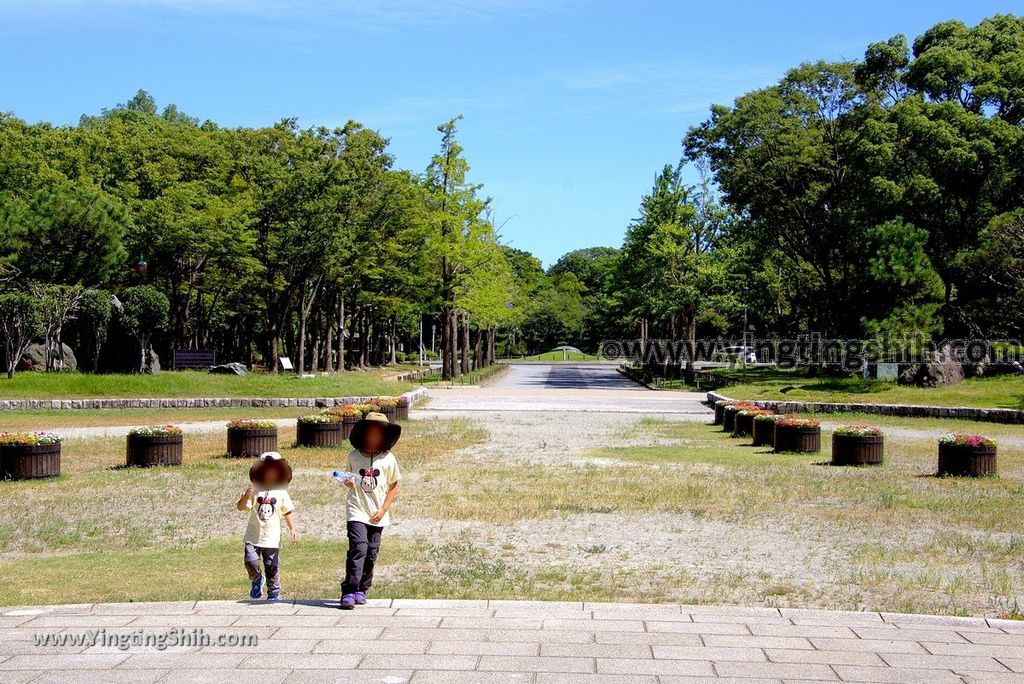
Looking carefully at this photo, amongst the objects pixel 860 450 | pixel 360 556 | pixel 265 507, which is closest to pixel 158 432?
pixel 265 507

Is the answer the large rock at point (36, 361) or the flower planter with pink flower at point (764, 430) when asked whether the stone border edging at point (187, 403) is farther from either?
the flower planter with pink flower at point (764, 430)

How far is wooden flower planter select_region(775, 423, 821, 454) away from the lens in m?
20.5

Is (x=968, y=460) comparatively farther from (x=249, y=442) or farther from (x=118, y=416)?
(x=118, y=416)

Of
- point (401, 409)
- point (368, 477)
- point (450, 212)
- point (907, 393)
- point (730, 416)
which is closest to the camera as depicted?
point (368, 477)

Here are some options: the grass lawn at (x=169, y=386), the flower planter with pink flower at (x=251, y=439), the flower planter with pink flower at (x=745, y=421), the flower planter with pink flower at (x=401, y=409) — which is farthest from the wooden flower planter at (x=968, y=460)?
the grass lawn at (x=169, y=386)

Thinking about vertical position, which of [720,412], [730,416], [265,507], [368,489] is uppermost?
[368,489]

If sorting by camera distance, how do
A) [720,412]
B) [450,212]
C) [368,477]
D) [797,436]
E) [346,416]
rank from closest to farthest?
[368,477]
[797,436]
[346,416]
[720,412]
[450,212]

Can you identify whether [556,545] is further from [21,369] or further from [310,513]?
[21,369]

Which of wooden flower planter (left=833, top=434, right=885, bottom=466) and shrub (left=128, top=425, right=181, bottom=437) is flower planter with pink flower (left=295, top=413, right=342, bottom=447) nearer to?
shrub (left=128, top=425, right=181, bottom=437)

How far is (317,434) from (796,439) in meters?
9.47

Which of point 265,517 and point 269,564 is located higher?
point 265,517

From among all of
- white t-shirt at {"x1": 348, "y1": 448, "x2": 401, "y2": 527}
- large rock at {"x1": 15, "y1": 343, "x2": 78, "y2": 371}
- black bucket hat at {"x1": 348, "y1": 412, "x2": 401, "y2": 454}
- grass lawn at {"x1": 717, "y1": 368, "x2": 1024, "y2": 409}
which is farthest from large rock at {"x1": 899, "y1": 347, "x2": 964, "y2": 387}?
white t-shirt at {"x1": 348, "y1": 448, "x2": 401, "y2": 527}

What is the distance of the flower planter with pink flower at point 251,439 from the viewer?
18.6 metres

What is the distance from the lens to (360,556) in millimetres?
7500
